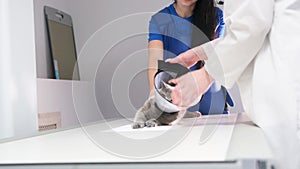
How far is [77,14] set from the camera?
2.12 metres

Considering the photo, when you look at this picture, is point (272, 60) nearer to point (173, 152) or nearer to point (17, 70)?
point (173, 152)

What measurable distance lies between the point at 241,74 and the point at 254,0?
5.8 inches

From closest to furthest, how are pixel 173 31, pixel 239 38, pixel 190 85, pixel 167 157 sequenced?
pixel 167 157
pixel 239 38
pixel 190 85
pixel 173 31

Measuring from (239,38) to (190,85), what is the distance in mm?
151

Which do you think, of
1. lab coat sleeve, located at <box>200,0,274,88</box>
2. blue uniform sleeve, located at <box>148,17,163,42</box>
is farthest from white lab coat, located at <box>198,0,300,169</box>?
blue uniform sleeve, located at <box>148,17,163,42</box>

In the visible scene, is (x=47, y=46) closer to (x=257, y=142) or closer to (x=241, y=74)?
(x=241, y=74)

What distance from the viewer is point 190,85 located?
730 mm

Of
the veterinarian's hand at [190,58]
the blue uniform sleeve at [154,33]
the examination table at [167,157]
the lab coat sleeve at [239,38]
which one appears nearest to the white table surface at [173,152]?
the examination table at [167,157]

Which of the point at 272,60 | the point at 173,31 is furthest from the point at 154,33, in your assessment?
the point at 272,60

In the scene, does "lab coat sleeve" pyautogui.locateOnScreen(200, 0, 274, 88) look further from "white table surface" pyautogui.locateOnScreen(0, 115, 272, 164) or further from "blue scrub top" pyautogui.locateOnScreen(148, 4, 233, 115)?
"blue scrub top" pyautogui.locateOnScreen(148, 4, 233, 115)

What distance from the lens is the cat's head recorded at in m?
0.77

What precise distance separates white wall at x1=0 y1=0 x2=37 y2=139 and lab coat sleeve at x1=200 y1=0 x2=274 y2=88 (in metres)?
0.39

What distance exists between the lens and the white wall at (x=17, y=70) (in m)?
0.73

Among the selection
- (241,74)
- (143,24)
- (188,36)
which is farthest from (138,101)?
(241,74)
